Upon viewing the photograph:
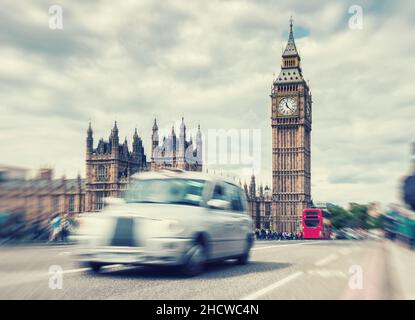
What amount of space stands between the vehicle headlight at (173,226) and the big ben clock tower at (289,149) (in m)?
98.9

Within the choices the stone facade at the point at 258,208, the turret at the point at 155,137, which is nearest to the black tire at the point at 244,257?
the turret at the point at 155,137

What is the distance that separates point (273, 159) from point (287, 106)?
10.4 metres

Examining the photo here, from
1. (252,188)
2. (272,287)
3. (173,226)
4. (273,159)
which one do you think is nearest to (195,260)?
(173,226)

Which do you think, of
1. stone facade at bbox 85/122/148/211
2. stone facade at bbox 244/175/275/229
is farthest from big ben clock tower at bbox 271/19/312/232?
stone facade at bbox 85/122/148/211

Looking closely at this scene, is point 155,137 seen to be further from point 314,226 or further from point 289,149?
point 314,226

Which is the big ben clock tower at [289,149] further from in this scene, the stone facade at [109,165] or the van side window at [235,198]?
the van side window at [235,198]

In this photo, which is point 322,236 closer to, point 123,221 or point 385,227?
point 385,227

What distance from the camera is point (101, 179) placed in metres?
92.0

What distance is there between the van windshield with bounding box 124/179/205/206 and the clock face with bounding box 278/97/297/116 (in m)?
99.6

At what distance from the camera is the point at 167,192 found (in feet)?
28.1

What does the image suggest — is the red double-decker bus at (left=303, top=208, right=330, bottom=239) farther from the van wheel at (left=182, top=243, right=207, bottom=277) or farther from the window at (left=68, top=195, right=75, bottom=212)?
the window at (left=68, top=195, right=75, bottom=212)

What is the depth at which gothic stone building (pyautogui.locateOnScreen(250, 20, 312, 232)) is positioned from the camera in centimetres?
10569
